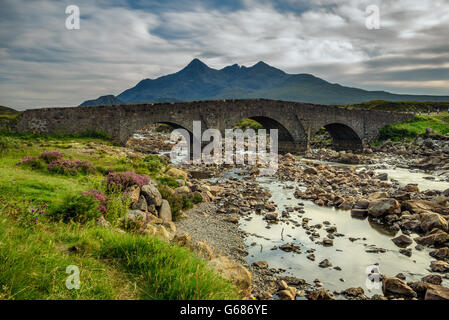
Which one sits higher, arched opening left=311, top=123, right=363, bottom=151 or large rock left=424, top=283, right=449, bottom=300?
arched opening left=311, top=123, right=363, bottom=151

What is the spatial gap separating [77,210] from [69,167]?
5.01 metres

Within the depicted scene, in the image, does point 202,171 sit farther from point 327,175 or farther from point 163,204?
point 163,204

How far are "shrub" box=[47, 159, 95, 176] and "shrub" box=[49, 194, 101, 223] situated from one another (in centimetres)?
393

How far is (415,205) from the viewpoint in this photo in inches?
484

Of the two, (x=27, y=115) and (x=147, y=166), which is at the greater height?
(x=27, y=115)

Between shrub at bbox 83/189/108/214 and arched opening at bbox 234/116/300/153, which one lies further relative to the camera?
arched opening at bbox 234/116/300/153

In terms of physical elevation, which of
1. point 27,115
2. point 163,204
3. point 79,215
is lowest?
point 163,204

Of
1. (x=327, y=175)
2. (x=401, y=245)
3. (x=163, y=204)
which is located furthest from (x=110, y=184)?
(x=327, y=175)

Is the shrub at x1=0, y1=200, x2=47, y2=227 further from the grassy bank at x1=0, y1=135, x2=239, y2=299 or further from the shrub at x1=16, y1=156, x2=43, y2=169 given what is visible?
the shrub at x1=16, y1=156, x2=43, y2=169

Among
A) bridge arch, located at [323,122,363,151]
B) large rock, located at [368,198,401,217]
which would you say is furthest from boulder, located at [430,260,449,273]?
bridge arch, located at [323,122,363,151]

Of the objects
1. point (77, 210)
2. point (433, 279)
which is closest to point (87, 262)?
point (77, 210)

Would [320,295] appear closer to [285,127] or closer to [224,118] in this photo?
[224,118]

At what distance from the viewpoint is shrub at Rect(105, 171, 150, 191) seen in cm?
965
